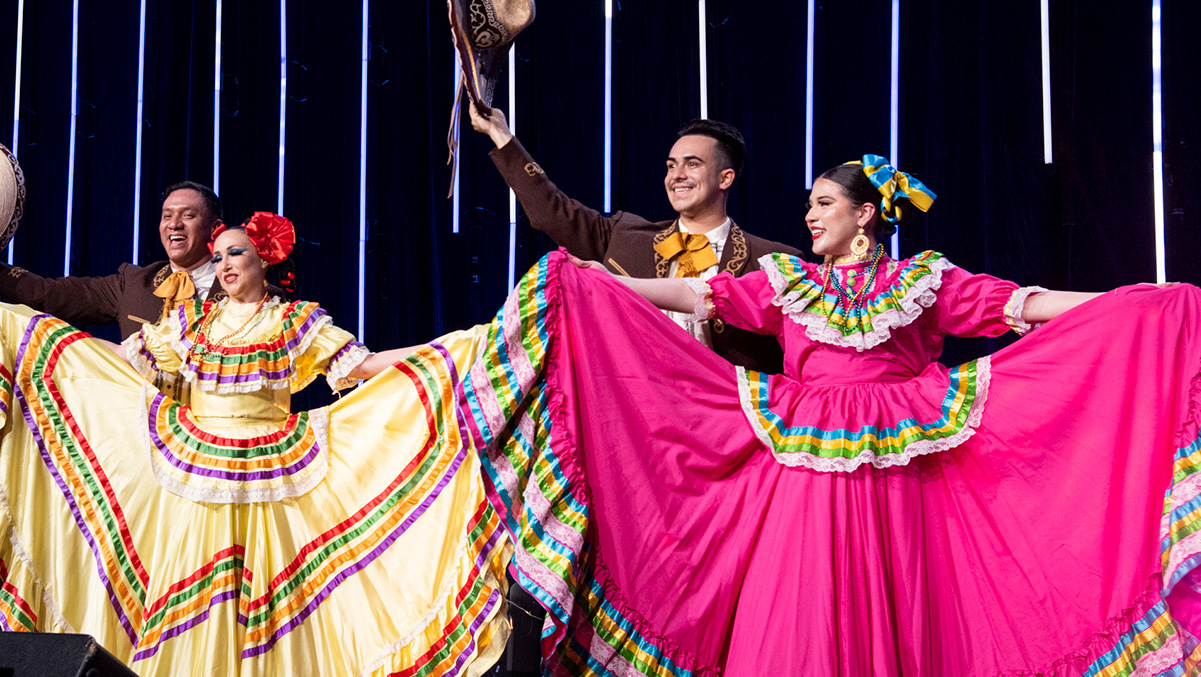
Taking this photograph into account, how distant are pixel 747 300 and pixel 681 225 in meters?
0.79

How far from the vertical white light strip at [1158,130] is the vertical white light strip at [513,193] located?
224 centimetres

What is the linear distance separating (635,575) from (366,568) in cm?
80

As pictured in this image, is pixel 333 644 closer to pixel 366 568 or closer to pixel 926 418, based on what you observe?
pixel 366 568

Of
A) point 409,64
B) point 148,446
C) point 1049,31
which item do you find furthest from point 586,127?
point 148,446

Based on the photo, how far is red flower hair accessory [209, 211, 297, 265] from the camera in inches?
137

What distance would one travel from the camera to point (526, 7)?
134 inches

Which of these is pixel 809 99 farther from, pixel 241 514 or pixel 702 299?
pixel 241 514

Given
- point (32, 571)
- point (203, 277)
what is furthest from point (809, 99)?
point (32, 571)

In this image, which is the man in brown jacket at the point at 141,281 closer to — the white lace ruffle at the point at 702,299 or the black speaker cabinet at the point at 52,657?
the white lace ruffle at the point at 702,299

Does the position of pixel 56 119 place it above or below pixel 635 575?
above

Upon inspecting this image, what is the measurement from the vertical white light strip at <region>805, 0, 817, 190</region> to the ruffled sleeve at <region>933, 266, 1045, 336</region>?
51.6 inches

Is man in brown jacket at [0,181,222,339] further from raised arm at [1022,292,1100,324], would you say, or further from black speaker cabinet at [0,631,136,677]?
raised arm at [1022,292,1100,324]

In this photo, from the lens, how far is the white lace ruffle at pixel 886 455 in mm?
2445

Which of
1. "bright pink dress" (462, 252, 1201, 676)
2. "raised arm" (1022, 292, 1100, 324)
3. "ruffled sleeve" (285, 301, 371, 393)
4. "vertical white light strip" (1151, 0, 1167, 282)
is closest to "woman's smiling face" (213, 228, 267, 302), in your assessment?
"ruffled sleeve" (285, 301, 371, 393)
